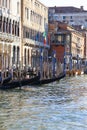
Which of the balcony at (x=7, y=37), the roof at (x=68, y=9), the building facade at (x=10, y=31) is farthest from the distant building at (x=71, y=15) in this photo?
the balcony at (x=7, y=37)

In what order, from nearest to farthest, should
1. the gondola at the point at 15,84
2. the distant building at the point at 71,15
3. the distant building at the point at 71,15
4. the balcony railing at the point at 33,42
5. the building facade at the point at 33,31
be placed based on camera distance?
the gondola at the point at 15,84 < the building facade at the point at 33,31 < the balcony railing at the point at 33,42 < the distant building at the point at 71,15 < the distant building at the point at 71,15

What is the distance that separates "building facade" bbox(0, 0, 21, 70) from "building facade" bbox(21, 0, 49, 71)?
1.07 meters

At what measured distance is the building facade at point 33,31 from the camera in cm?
3150

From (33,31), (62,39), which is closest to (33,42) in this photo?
(33,31)

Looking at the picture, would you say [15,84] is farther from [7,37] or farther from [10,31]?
[10,31]

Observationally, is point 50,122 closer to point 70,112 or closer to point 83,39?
point 70,112

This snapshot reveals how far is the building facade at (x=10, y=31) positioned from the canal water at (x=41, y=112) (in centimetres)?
983

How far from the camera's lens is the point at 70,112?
1219 centimetres

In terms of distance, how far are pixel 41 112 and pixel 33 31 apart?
2271 centimetres

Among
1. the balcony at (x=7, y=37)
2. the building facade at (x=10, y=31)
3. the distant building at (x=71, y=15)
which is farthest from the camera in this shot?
the distant building at (x=71, y=15)

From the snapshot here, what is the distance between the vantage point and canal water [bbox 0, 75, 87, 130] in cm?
1039

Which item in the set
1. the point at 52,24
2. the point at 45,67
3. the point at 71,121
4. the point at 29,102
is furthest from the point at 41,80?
the point at 52,24

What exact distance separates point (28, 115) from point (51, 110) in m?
1.07

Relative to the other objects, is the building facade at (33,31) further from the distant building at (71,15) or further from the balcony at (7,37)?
the distant building at (71,15)
